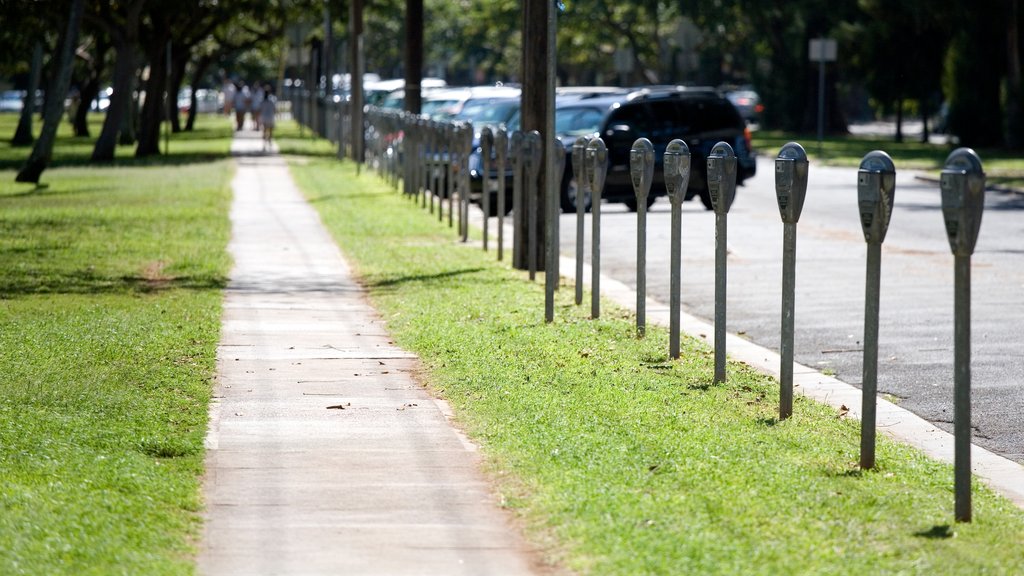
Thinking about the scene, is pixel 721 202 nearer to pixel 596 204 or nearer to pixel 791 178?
pixel 791 178

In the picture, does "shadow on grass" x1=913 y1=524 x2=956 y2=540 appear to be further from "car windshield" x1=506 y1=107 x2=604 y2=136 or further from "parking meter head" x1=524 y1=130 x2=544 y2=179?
"car windshield" x1=506 y1=107 x2=604 y2=136

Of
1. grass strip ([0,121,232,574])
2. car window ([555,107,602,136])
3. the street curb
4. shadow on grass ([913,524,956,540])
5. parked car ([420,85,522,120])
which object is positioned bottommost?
the street curb

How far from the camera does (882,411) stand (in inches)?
324

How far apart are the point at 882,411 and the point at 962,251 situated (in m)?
2.70

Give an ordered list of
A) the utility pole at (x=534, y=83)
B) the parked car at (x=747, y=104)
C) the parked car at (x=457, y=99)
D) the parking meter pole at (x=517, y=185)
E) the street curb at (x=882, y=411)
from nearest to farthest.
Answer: the street curb at (x=882, y=411), the parking meter pole at (x=517, y=185), the utility pole at (x=534, y=83), the parked car at (x=457, y=99), the parked car at (x=747, y=104)

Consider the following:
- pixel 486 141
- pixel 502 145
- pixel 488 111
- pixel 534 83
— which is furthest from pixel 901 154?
pixel 534 83

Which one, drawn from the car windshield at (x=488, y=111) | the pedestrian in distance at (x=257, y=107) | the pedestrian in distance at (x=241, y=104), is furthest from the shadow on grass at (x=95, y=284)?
the pedestrian in distance at (x=241, y=104)

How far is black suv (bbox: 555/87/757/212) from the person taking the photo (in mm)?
22703

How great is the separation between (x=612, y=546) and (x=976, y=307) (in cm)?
763

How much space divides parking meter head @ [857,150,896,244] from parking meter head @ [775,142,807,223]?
872 mm

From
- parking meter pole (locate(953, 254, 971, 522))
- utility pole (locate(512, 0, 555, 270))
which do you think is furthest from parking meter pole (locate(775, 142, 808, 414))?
utility pole (locate(512, 0, 555, 270))

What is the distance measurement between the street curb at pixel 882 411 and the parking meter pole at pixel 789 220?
0.53 metres

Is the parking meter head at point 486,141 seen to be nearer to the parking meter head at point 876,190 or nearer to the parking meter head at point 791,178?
the parking meter head at point 791,178

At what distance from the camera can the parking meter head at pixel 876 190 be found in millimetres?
6285
